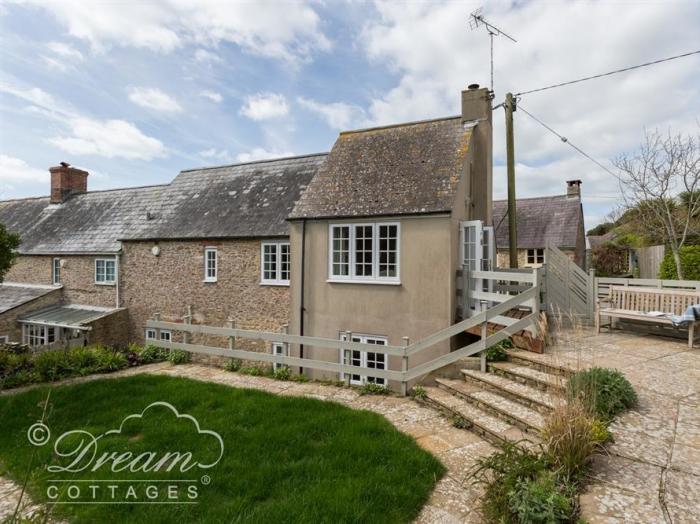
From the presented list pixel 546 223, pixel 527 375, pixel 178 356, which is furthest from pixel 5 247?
pixel 546 223

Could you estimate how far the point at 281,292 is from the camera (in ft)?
46.7

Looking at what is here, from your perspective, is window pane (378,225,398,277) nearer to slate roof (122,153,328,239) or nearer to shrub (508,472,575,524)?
slate roof (122,153,328,239)

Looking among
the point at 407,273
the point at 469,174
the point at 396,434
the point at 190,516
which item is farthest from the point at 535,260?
the point at 190,516

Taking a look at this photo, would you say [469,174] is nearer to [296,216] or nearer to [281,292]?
[296,216]

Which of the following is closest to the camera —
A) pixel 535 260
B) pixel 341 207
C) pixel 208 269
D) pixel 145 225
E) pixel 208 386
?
pixel 208 386

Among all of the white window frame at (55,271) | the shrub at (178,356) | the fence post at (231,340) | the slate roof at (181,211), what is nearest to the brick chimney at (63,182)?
the slate roof at (181,211)

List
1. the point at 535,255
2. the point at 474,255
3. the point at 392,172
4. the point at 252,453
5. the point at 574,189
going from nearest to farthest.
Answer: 1. the point at 252,453
2. the point at 474,255
3. the point at 392,172
4. the point at 535,255
5. the point at 574,189

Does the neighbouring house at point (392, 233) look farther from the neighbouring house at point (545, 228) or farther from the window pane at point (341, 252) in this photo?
the neighbouring house at point (545, 228)

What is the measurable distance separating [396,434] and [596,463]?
8.06 feet

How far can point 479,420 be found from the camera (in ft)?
18.7

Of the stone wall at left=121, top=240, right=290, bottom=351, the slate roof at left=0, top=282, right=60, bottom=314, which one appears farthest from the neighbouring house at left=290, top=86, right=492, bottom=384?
the slate roof at left=0, top=282, right=60, bottom=314

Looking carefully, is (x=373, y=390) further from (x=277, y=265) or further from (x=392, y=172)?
(x=277, y=265)

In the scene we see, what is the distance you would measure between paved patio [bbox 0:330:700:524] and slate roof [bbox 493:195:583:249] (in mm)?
18380

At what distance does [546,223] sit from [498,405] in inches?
942
